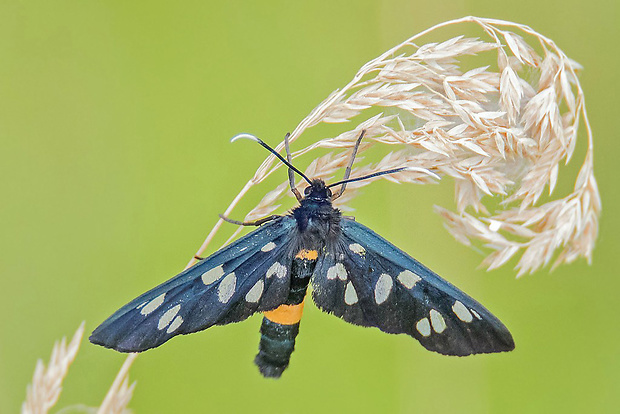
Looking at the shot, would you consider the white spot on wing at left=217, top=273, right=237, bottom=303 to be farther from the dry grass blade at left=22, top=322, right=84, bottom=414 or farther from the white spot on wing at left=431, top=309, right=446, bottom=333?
the white spot on wing at left=431, top=309, right=446, bottom=333

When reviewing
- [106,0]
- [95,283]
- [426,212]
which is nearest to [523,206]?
[426,212]

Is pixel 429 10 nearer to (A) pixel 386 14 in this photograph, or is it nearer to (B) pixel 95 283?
(A) pixel 386 14

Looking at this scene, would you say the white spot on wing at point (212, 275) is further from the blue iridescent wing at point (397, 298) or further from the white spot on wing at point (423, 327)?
the white spot on wing at point (423, 327)

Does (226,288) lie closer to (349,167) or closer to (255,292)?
(255,292)

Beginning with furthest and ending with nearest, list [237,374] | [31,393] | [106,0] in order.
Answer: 1. [106,0]
2. [237,374]
3. [31,393]

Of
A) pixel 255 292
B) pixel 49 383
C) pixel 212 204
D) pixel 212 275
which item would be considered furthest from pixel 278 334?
pixel 212 204

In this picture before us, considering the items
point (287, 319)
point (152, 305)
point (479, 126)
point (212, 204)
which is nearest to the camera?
point (152, 305)
